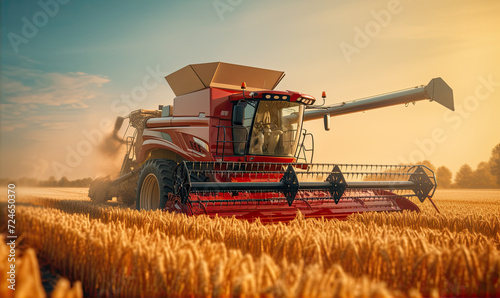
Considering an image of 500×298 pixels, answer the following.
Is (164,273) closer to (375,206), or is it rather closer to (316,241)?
(316,241)

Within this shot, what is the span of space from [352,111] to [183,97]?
3.87 m

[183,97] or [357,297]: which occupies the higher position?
[183,97]

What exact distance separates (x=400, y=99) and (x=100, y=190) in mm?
8290

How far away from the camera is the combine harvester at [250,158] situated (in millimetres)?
5469

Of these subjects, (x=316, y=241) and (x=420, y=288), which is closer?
(x=420, y=288)

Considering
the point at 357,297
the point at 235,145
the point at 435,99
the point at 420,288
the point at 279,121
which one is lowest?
the point at 420,288

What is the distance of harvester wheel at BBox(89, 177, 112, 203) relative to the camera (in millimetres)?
10680

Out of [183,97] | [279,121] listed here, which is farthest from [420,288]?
[183,97]

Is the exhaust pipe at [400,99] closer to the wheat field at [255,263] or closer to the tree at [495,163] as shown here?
the wheat field at [255,263]

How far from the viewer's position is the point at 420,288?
247cm

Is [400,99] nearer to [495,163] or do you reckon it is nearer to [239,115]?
[239,115]

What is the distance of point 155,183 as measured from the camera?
719 centimetres

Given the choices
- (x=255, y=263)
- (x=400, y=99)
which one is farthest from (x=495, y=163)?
(x=255, y=263)

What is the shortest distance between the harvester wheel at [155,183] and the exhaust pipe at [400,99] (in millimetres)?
3127
